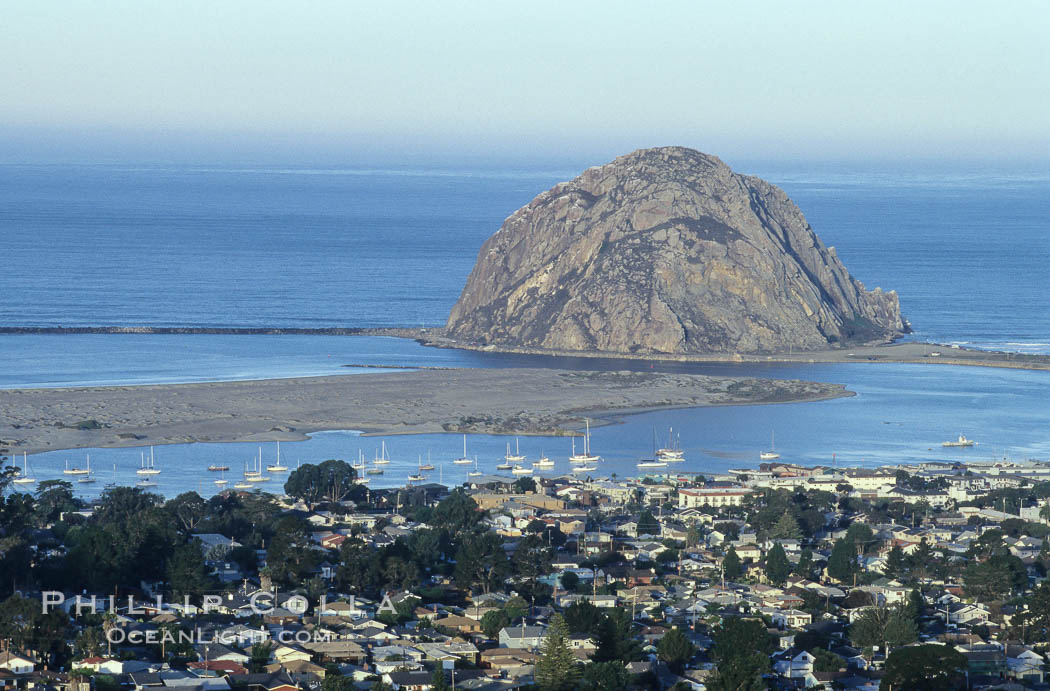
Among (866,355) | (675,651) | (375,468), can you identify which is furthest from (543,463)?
(866,355)

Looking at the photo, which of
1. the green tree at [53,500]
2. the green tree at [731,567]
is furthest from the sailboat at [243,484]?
the green tree at [731,567]

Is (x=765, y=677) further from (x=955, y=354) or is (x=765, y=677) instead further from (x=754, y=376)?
(x=955, y=354)

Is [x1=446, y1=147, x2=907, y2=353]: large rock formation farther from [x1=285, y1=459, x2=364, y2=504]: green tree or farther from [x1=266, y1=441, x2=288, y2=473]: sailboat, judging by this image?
[x1=285, y1=459, x2=364, y2=504]: green tree

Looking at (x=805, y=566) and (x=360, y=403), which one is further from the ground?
(x=360, y=403)

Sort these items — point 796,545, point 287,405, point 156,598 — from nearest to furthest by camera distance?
1. point 156,598
2. point 796,545
3. point 287,405

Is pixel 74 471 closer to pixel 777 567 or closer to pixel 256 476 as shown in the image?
pixel 256 476

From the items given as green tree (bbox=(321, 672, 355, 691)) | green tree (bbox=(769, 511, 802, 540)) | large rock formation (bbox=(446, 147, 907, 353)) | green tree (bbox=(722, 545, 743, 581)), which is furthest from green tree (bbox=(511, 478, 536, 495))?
large rock formation (bbox=(446, 147, 907, 353))

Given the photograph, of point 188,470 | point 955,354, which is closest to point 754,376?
point 955,354

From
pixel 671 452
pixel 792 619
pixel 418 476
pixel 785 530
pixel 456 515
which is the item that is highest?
pixel 671 452
